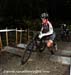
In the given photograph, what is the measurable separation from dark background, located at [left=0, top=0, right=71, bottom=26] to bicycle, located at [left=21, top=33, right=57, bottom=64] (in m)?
8.89

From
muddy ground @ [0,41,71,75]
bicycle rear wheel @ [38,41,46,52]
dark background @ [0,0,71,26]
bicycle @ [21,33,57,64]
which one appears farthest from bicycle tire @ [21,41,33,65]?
dark background @ [0,0,71,26]

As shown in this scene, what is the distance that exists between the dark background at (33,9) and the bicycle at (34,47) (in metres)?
8.89

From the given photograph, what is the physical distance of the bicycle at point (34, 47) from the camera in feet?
38.0

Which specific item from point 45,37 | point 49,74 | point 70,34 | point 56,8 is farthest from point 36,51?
point 56,8

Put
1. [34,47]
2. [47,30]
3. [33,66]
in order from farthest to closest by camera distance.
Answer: [34,47] → [47,30] → [33,66]

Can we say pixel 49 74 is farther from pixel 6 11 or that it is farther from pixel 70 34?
pixel 6 11

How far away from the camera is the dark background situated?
22.3 m

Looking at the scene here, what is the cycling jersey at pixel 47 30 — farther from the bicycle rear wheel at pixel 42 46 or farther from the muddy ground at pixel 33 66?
the muddy ground at pixel 33 66

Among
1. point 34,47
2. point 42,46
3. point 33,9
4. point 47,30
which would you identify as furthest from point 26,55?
point 33,9

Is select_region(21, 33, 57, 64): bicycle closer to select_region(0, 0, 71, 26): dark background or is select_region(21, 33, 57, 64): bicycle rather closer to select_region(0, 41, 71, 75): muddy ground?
select_region(0, 41, 71, 75): muddy ground

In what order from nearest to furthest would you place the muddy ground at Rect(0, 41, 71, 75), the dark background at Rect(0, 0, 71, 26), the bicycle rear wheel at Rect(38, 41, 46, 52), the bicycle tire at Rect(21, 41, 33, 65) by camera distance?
the muddy ground at Rect(0, 41, 71, 75) → the bicycle tire at Rect(21, 41, 33, 65) → the bicycle rear wheel at Rect(38, 41, 46, 52) → the dark background at Rect(0, 0, 71, 26)

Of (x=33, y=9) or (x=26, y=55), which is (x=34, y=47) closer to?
(x=26, y=55)

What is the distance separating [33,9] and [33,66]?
13.5 metres

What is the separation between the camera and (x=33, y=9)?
2400 centimetres
